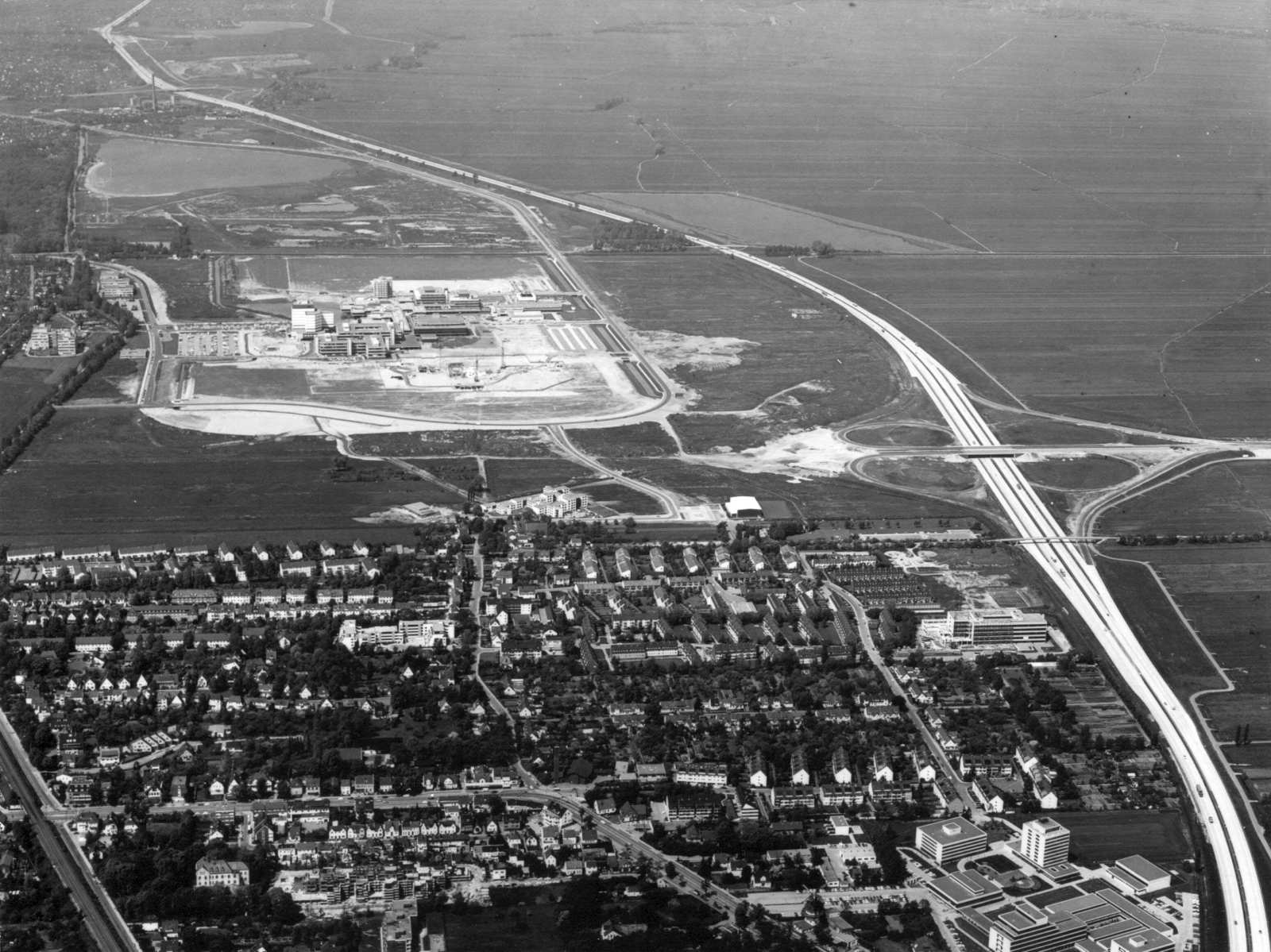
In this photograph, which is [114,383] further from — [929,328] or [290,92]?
[290,92]

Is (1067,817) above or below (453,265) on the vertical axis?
below

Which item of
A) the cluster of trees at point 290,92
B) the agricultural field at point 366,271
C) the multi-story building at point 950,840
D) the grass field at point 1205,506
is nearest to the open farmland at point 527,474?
the grass field at point 1205,506

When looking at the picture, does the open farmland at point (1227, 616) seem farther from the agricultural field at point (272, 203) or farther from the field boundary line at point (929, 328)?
the agricultural field at point (272, 203)

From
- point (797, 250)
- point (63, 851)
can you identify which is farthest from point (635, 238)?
point (63, 851)

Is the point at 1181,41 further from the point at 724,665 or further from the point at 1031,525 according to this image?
the point at 724,665

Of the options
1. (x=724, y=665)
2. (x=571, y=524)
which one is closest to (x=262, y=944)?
(x=724, y=665)

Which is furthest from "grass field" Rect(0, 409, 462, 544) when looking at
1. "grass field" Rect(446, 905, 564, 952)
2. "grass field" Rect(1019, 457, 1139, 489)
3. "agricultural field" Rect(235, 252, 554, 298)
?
"grass field" Rect(446, 905, 564, 952)
